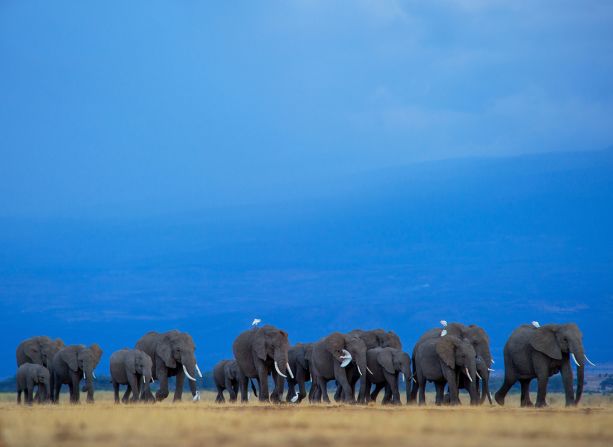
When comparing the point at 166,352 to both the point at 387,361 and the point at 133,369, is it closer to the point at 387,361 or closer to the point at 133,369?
the point at 133,369

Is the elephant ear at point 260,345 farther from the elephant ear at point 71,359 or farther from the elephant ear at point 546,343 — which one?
the elephant ear at point 546,343

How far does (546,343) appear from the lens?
36.7m

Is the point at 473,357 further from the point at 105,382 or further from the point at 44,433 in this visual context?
the point at 105,382

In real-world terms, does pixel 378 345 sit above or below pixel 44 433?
above

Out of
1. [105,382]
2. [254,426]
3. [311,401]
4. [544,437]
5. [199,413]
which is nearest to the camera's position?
[544,437]

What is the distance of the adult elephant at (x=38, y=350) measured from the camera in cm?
4794

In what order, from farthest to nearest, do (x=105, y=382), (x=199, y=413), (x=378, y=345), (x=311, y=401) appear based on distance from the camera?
(x=105, y=382) < (x=378, y=345) < (x=311, y=401) < (x=199, y=413)

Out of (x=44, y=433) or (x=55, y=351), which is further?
(x=55, y=351)

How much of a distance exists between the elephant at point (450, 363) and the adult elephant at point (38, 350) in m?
17.2

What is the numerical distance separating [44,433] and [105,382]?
209ft

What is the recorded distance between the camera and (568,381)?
36.6m

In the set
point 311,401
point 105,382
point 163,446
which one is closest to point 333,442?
point 163,446

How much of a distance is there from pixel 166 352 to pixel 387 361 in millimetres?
8237

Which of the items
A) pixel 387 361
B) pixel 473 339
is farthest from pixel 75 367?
pixel 473 339
